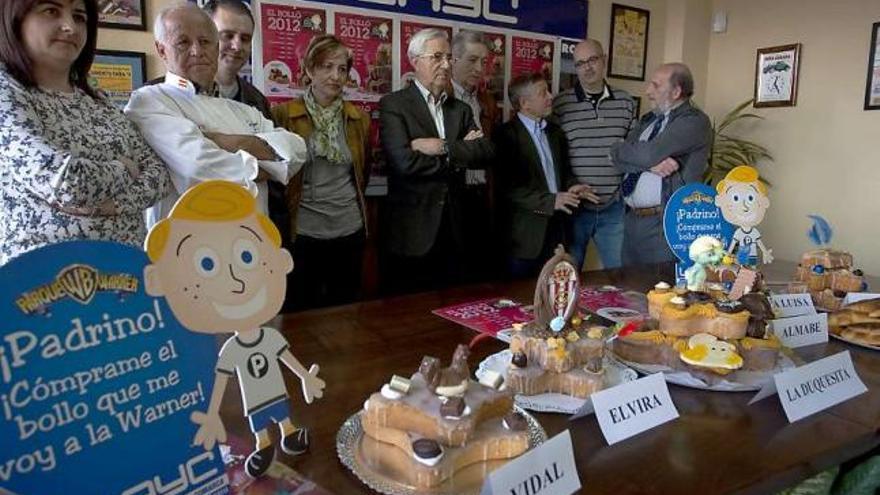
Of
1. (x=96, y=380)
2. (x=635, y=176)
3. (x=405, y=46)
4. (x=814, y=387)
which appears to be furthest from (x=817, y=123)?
(x=96, y=380)

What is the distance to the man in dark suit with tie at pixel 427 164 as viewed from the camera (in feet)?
7.70

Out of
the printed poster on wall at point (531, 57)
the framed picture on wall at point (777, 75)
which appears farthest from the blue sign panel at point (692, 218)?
the framed picture on wall at point (777, 75)

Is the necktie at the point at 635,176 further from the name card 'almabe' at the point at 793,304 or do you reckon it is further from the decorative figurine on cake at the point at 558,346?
the decorative figurine on cake at the point at 558,346

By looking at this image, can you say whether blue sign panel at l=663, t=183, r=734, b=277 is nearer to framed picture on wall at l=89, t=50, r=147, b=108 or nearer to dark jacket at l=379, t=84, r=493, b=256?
dark jacket at l=379, t=84, r=493, b=256

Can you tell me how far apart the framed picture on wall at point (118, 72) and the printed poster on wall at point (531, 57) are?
6.05 feet

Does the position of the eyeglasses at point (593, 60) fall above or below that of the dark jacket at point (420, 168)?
above

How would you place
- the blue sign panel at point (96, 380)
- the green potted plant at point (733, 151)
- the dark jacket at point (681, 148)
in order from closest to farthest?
the blue sign panel at point (96, 380), the dark jacket at point (681, 148), the green potted plant at point (733, 151)

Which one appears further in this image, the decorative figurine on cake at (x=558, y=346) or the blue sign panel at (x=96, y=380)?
the decorative figurine on cake at (x=558, y=346)

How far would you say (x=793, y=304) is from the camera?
1455 mm

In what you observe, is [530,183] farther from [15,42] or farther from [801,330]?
[15,42]

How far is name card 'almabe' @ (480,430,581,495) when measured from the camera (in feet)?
2.18

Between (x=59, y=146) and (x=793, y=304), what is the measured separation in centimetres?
160

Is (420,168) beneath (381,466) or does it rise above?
above

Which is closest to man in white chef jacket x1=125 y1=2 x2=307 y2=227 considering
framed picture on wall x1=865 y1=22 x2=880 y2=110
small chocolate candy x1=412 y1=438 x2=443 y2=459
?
small chocolate candy x1=412 y1=438 x2=443 y2=459
